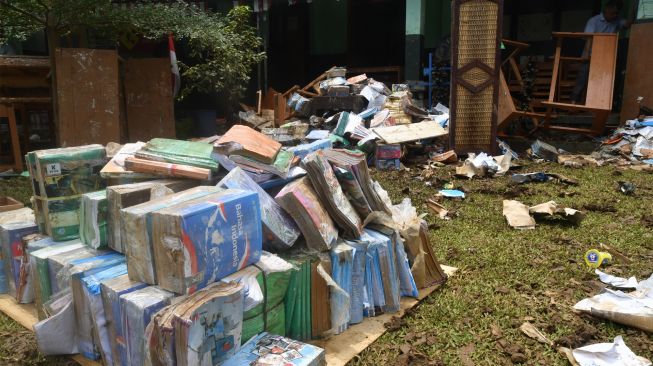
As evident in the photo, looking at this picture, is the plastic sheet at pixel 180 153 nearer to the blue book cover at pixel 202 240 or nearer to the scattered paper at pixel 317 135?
the blue book cover at pixel 202 240

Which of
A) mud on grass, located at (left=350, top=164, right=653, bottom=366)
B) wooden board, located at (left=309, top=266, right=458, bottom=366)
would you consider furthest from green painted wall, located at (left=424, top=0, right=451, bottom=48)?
wooden board, located at (left=309, top=266, right=458, bottom=366)

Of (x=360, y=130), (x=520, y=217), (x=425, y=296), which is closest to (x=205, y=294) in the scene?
(x=425, y=296)

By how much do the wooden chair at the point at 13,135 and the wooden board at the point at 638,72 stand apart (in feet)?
32.5

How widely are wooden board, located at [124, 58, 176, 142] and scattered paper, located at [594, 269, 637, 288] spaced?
6569 mm

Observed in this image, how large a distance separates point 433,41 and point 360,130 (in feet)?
17.8

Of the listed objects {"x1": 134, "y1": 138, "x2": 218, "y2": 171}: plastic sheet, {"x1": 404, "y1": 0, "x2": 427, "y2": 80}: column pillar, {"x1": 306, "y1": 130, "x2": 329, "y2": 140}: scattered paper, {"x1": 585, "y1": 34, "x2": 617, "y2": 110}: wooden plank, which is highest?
{"x1": 404, "y1": 0, "x2": 427, "y2": 80}: column pillar

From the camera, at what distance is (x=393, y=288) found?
2955mm

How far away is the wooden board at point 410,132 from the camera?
284 inches

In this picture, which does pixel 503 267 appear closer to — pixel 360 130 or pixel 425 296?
pixel 425 296

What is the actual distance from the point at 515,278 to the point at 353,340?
1.36m

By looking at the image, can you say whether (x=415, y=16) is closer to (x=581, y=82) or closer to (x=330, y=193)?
(x=581, y=82)

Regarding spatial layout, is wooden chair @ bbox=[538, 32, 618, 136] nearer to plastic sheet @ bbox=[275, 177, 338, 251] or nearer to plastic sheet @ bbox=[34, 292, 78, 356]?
plastic sheet @ bbox=[275, 177, 338, 251]

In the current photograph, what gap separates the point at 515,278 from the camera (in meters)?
3.37

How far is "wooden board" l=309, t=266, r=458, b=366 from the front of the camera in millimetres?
2490
